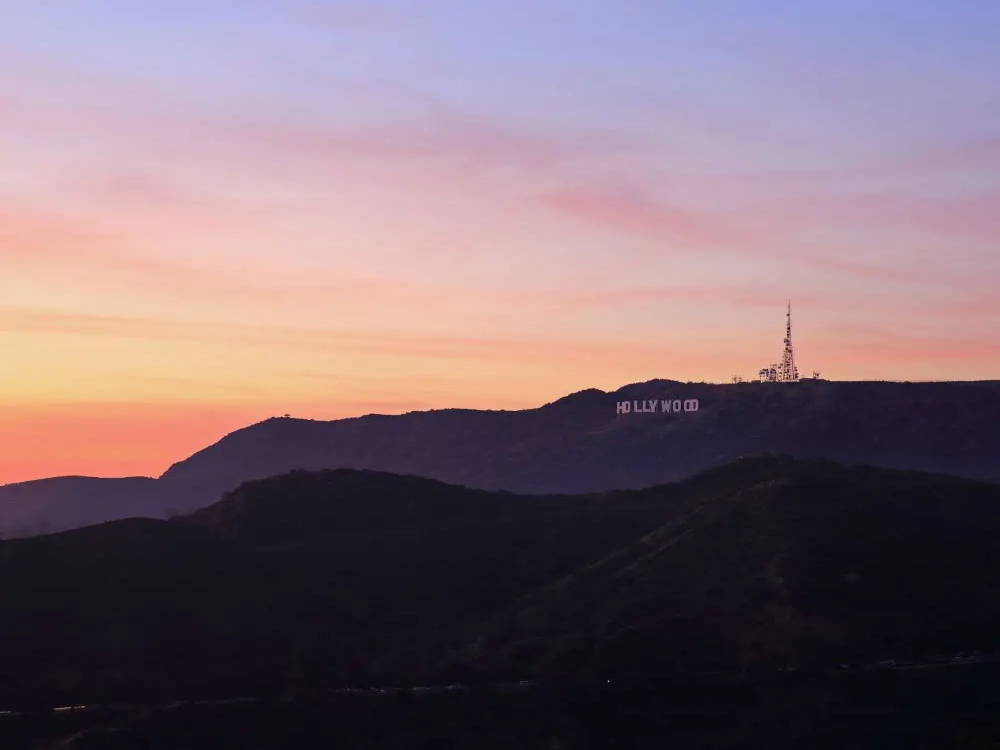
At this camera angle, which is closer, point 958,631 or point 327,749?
point 327,749

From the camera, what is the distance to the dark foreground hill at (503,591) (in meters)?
74.6

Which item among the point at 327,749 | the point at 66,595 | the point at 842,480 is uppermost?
the point at 842,480

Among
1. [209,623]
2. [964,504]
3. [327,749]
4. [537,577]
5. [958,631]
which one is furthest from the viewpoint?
[964,504]

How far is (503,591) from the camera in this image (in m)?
91.1

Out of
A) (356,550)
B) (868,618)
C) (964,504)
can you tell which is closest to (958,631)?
(868,618)

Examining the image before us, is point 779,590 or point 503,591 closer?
point 779,590

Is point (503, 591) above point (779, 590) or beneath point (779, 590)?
beneath

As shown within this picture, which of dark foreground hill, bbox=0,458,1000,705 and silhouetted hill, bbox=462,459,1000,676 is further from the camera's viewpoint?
dark foreground hill, bbox=0,458,1000,705

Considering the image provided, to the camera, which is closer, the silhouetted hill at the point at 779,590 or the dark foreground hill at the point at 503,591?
the silhouetted hill at the point at 779,590

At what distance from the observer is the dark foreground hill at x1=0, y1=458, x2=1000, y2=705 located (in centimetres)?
7462

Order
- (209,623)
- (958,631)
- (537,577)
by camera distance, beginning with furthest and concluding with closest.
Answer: (537,577)
(209,623)
(958,631)

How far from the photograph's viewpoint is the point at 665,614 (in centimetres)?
7919

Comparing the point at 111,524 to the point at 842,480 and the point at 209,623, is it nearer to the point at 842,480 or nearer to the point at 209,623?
the point at 209,623

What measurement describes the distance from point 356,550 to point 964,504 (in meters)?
47.9
